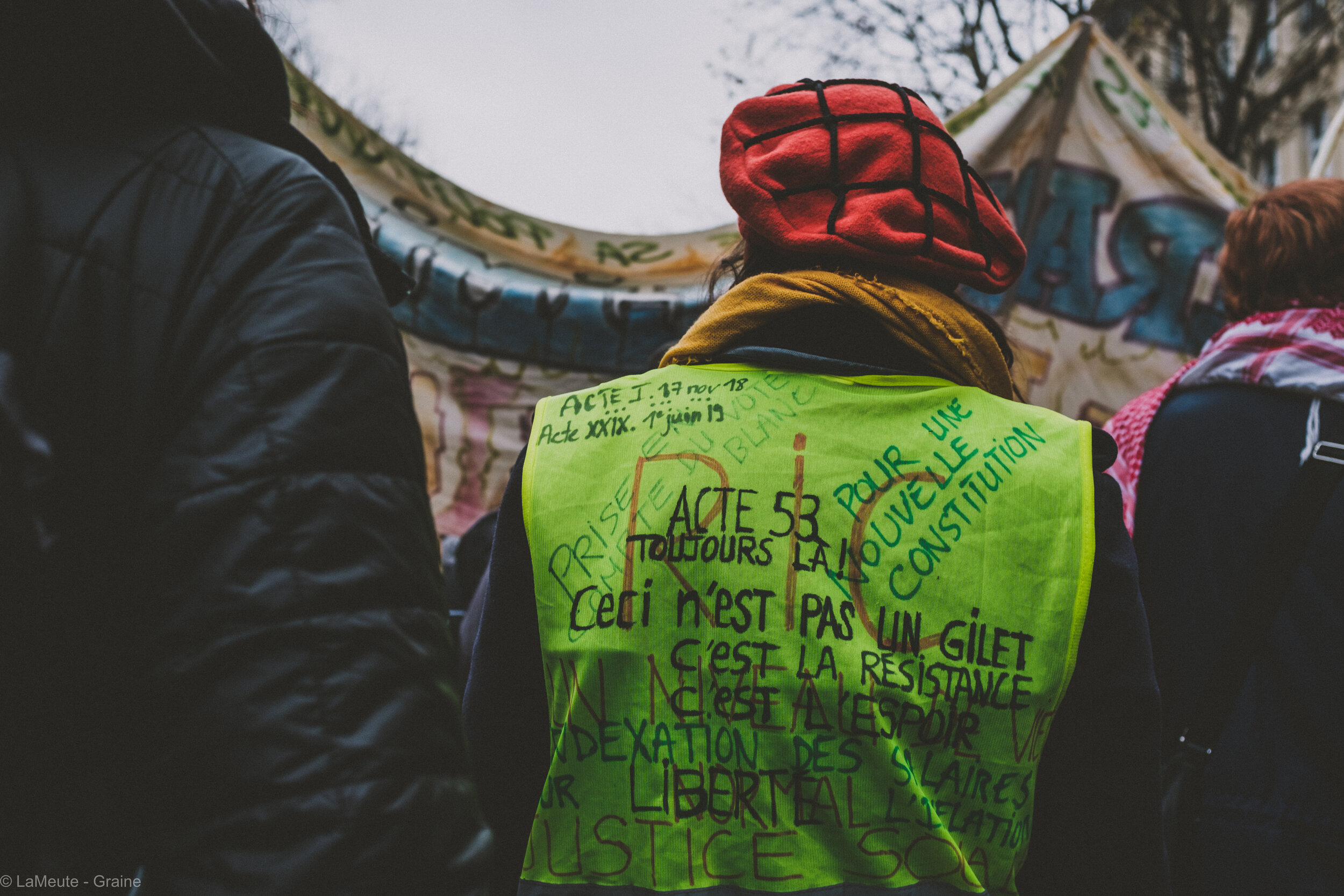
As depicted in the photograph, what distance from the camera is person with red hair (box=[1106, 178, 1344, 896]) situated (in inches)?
66.2

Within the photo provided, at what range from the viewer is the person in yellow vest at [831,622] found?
109cm

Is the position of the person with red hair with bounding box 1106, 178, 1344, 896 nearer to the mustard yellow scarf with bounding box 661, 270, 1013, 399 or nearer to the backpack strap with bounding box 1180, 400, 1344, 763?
the backpack strap with bounding box 1180, 400, 1344, 763

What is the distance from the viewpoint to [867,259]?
1.23 meters

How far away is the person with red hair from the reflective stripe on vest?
0.86 m

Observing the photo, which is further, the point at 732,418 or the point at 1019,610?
the point at 732,418

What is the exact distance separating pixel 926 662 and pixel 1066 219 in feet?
9.22

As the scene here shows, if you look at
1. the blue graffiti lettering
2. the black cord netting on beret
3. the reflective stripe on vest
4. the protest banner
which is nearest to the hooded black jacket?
the reflective stripe on vest

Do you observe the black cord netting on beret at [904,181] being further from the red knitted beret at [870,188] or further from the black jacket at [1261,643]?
the black jacket at [1261,643]

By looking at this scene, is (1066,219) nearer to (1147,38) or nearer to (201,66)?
(201,66)

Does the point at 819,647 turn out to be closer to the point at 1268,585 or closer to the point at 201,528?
the point at 201,528

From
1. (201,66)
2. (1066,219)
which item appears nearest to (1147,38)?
(1066,219)

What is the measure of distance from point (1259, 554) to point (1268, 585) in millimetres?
63

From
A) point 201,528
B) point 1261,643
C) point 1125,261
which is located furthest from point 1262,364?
point 201,528

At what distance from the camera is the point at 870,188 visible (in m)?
1.26
